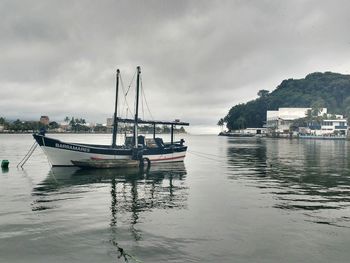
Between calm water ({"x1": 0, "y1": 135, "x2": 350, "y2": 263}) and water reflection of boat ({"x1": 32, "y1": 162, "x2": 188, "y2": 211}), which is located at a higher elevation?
calm water ({"x1": 0, "y1": 135, "x2": 350, "y2": 263})

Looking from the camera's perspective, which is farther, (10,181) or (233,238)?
(10,181)

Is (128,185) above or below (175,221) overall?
below

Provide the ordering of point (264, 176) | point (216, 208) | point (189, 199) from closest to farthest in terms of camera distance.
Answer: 1. point (216, 208)
2. point (189, 199)
3. point (264, 176)

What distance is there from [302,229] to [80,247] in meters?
10.8

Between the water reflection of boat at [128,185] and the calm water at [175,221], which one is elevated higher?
the calm water at [175,221]

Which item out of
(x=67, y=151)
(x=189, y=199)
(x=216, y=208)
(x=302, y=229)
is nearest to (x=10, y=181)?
(x=67, y=151)

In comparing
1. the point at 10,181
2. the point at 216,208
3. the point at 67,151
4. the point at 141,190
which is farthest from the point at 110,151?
the point at 216,208

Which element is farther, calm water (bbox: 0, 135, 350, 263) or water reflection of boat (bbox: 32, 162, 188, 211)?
water reflection of boat (bbox: 32, 162, 188, 211)

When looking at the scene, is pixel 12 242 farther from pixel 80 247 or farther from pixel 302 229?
pixel 302 229

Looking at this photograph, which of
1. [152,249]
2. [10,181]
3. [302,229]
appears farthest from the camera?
[10,181]

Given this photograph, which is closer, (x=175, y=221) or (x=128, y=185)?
(x=175, y=221)

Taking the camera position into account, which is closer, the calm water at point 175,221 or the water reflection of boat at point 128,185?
the calm water at point 175,221

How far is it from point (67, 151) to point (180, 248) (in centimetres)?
3502

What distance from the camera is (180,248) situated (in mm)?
14555
